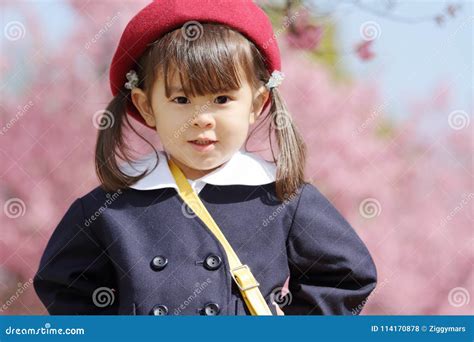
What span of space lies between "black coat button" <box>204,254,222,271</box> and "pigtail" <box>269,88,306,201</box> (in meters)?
0.25

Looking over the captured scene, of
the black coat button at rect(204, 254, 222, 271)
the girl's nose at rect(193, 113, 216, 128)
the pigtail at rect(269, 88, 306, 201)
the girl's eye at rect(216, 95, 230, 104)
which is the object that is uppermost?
the girl's eye at rect(216, 95, 230, 104)

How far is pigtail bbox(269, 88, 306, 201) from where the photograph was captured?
234 centimetres

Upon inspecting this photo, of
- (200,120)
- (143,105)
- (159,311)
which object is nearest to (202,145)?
(200,120)

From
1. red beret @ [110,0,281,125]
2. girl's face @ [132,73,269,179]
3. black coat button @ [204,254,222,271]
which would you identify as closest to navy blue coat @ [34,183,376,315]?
black coat button @ [204,254,222,271]

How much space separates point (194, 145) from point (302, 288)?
49 cm

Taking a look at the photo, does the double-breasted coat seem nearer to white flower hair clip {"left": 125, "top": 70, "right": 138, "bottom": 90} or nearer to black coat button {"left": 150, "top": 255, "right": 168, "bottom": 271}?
black coat button {"left": 150, "top": 255, "right": 168, "bottom": 271}

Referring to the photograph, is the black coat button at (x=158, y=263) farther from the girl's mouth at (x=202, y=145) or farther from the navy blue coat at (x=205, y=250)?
the girl's mouth at (x=202, y=145)

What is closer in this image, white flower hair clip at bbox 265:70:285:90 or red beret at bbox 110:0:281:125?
red beret at bbox 110:0:281:125

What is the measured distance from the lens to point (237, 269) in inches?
88.0

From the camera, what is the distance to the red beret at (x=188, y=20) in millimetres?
2238

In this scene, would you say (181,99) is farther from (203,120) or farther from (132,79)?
(132,79)

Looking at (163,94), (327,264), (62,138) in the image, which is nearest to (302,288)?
(327,264)

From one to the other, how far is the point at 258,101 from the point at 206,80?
0.24 m

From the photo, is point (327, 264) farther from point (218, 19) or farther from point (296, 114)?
point (296, 114)
